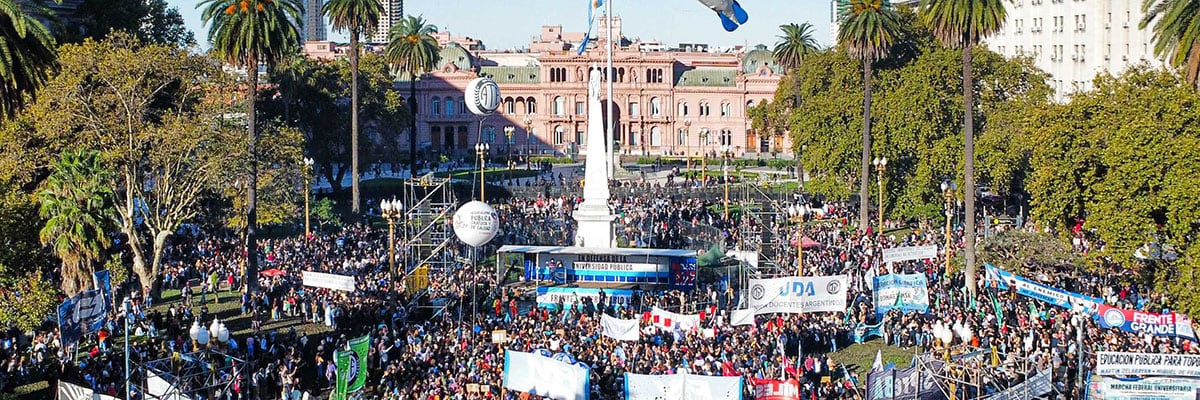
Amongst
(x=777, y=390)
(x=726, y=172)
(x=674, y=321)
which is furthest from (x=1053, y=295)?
(x=726, y=172)

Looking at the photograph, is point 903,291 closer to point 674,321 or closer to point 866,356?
point 866,356

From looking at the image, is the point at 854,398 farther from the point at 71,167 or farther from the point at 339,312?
the point at 71,167

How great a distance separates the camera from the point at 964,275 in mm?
44656

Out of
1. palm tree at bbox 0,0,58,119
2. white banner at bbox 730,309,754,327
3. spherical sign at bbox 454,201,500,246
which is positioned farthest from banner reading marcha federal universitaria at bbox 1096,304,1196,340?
palm tree at bbox 0,0,58,119

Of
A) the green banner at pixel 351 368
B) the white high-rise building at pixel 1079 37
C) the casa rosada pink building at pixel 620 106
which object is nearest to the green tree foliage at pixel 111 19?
the green banner at pixel 351 368

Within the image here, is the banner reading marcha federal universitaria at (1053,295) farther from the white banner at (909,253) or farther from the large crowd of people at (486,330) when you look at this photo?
the white banner at (909,253)

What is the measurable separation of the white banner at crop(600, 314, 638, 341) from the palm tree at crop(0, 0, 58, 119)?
44.6ft

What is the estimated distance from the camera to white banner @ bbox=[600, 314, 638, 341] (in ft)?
104

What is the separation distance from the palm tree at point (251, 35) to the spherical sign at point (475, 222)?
761 centimetres

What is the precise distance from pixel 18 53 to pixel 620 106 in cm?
9406

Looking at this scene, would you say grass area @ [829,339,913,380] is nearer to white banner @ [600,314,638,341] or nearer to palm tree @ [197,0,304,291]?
white banner @ [600,314,638,341]

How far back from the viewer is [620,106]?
119000 millimetres

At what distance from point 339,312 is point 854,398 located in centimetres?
1564

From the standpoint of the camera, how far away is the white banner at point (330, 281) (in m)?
36.4
